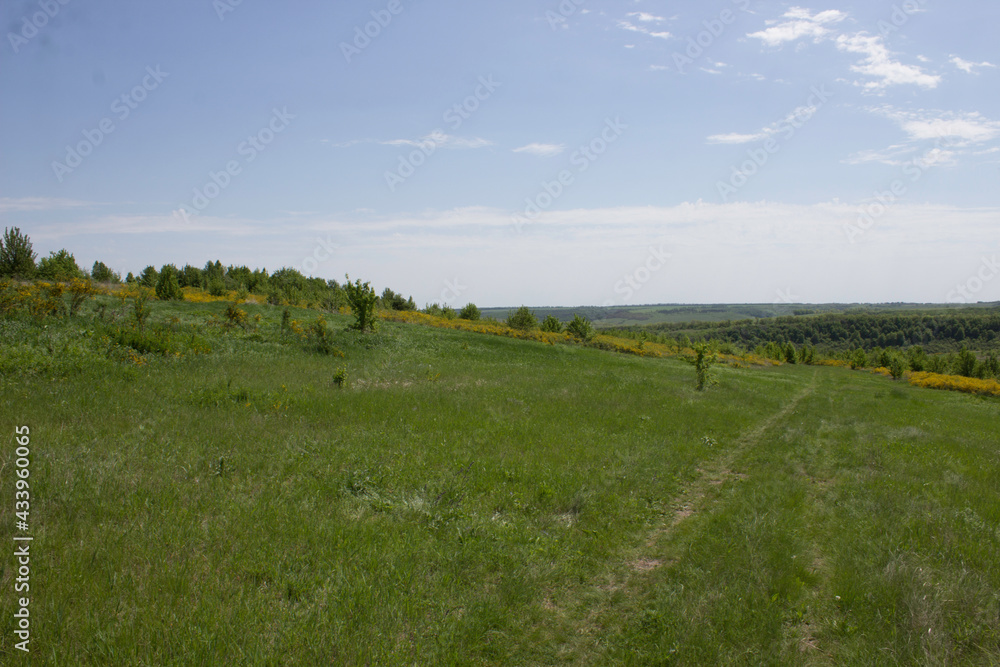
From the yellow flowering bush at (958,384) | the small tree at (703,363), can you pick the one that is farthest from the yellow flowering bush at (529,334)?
the small tree at (703,363)

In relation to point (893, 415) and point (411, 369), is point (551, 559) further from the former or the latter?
point (893, 415)

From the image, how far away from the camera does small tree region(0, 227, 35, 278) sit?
2619 cm

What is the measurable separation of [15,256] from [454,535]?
1358 inches

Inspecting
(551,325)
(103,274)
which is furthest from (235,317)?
(551,325)

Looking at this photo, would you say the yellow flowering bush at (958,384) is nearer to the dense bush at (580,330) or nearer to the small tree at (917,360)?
the small tree at (917,360)

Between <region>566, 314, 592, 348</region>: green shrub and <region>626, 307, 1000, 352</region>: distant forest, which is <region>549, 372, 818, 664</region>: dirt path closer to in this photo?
<region>566, 314, 592, 348</region>: green shrub

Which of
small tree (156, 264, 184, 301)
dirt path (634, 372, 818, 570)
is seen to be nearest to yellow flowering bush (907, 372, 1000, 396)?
dirt path (634, 372, 818, 570)

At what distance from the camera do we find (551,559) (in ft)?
20.0

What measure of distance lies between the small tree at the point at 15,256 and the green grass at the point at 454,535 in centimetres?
1936

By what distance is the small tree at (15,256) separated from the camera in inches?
1031

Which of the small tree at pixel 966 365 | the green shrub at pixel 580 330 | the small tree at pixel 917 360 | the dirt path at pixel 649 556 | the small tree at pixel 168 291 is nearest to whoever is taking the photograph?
the dirt path at pixel 649 556

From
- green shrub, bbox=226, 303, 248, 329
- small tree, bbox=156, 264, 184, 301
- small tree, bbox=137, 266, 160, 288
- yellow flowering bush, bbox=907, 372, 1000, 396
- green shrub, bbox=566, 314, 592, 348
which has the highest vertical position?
small tree, bbox=137, 266, 160, 288

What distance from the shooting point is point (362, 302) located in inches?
1150

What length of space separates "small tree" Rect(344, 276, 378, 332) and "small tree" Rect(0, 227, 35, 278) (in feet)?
56.1
